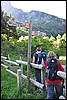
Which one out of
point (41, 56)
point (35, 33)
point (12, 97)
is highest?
point (35, 33)

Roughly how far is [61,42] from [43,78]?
50060 mm

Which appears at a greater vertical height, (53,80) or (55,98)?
(53,80)

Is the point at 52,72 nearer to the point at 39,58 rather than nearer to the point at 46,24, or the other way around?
the point at 39,58

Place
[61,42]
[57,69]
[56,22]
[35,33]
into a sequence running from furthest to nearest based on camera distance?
[56,22] → [61,42] → [35,33] → [57,69]

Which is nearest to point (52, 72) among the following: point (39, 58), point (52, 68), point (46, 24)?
point (52, 68)

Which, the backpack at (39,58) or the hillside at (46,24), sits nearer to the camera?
the backpack at (39,58)

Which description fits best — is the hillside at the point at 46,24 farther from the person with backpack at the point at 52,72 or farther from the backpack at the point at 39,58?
the person with backpack at the point at 52,72

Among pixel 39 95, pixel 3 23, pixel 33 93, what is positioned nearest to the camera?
pixel 39 95

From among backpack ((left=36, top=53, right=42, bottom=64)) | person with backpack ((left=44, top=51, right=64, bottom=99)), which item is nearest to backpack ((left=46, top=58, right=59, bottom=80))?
person with backpack ((left=44, top=51, right=64, bottom=99))

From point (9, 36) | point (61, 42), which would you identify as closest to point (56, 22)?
point (61, 42)

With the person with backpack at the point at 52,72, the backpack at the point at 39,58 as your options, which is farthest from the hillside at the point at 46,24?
the person with backpack at the point at 52,72

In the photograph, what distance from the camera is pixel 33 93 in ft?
26.8

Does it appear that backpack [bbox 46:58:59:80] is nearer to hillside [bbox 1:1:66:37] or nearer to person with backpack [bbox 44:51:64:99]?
person with backpack [bbox 44:51:64:99]

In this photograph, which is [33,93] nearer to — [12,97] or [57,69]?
[12,97]
